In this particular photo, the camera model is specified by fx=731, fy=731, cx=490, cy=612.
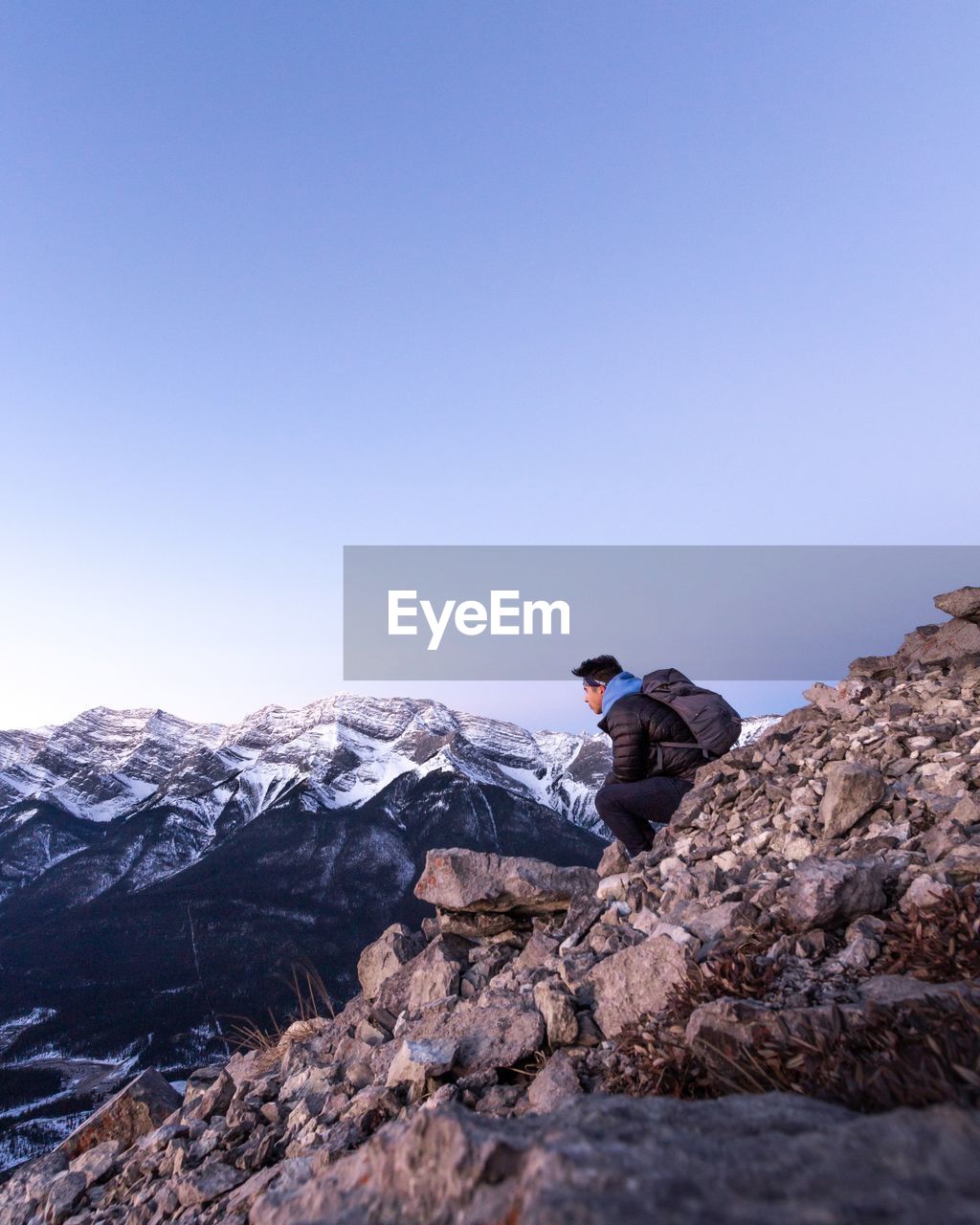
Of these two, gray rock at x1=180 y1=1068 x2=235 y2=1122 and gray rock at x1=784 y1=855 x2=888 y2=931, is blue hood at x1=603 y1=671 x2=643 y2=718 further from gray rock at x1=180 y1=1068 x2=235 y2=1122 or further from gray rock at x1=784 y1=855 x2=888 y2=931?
gray rock at x1=180 y1=1068 x2=235 y2=1122

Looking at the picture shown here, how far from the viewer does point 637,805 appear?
9.44m

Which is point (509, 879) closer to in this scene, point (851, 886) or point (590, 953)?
point (590, 953)

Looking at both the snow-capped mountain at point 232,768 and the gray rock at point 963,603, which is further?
the snow-capped mountain at point 232,768

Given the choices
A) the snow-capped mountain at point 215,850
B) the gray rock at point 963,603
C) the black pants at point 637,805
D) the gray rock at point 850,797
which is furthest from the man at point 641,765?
the snow-capped mountain at point 215,850

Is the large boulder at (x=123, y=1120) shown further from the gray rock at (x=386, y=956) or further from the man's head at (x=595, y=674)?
the man's head at (x=595, y=674)

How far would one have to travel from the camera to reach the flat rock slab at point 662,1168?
4.34 ft

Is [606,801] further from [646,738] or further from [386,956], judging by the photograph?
[386,956]

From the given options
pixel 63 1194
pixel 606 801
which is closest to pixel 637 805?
pixel 606 801

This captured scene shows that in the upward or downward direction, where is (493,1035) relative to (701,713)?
downward

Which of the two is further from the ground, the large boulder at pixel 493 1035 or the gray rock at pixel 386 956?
the large boulder at pixel 493 1035

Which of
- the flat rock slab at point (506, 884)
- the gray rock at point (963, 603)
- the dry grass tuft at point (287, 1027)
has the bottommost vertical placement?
the dry grass tuft at point (287, 1027)

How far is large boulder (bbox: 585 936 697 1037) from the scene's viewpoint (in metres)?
4.39

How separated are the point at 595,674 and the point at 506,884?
3.46 meters

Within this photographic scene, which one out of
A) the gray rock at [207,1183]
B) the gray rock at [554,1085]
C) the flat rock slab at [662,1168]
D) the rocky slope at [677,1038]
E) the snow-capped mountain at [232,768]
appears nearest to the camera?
the flat rock slab at [662,1168]
